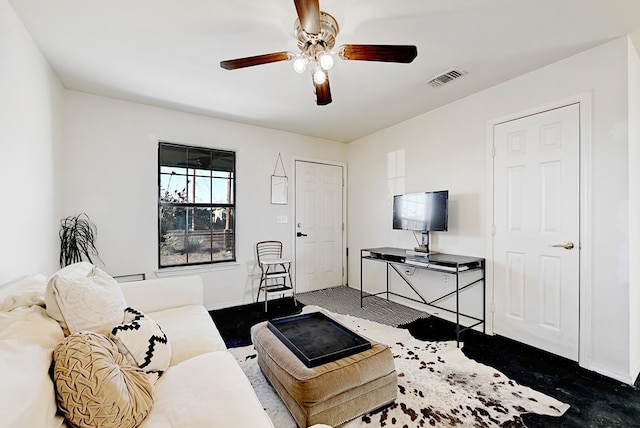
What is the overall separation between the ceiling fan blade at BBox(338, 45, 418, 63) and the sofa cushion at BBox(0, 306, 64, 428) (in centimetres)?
202

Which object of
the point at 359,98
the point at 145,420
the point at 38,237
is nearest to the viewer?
the point at 145,420

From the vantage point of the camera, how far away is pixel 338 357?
1.69 meters

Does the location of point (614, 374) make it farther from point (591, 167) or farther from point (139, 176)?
point (139, 176)

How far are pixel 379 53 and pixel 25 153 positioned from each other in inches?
99.0

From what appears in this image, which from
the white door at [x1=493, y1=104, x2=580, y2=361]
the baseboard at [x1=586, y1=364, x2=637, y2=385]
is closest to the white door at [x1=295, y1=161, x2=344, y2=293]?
the white door at [x1=493, y1=104, x2=580, y2=361]

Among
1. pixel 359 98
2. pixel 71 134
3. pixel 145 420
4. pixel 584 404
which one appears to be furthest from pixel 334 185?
pixel 145 420

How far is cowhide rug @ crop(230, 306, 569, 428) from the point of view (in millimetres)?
1688

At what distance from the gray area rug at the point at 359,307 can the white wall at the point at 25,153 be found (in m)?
2.88

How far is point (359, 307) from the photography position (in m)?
3.75

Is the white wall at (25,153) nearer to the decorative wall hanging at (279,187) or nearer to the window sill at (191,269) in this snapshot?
the window sill at (191,269)

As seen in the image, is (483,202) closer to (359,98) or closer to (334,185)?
(359,98)

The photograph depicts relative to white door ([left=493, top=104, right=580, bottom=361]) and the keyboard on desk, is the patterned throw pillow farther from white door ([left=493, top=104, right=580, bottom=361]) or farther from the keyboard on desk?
white door ([left=493, top=104, right=580, bottom=361])

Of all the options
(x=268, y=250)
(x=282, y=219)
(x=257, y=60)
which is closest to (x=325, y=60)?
(x=257, y=60)

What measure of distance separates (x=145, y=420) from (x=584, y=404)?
2.52 metres
